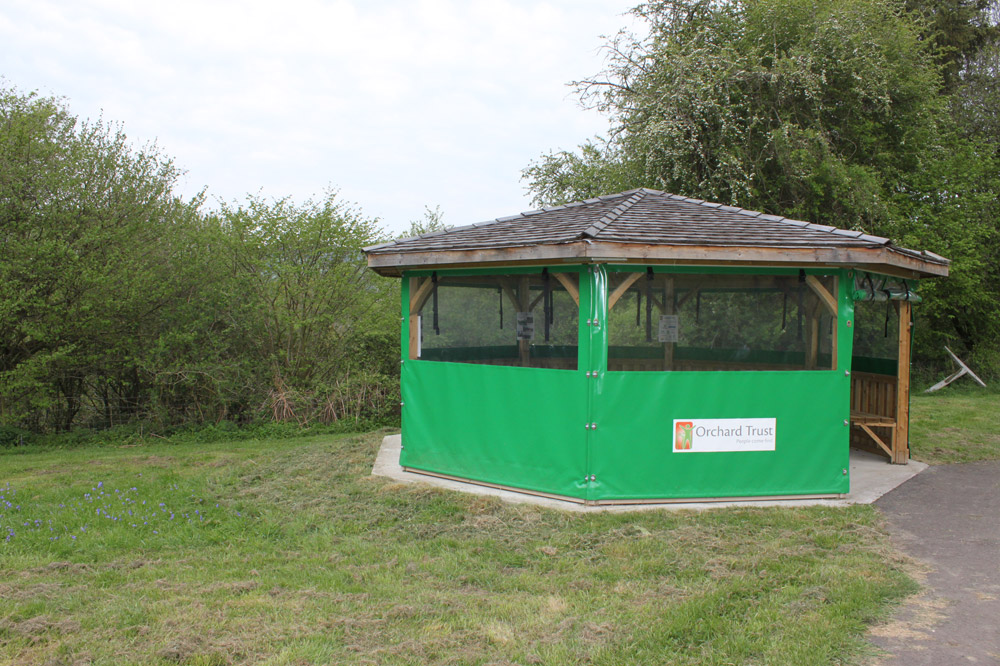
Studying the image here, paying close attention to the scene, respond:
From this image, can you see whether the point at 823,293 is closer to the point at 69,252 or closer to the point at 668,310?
the point at 668,310

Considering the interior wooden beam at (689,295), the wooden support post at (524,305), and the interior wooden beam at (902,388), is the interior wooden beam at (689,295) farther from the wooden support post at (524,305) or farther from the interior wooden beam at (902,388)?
the interior wooden beam at (902,388)

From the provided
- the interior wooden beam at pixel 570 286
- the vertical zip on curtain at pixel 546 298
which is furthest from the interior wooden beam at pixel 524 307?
the interior wooden beam at pixel 570 286

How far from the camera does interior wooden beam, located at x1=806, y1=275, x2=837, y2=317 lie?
706cm

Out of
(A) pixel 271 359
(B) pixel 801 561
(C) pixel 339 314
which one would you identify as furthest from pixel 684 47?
(B) pixel 801 561

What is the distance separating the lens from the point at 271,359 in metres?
12.6

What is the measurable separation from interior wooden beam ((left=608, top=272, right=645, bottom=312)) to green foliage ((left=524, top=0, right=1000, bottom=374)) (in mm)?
8800

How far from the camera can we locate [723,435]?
6871 millimetres

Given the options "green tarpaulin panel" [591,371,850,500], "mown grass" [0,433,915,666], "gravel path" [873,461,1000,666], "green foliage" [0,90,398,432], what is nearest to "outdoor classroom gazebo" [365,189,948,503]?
"green tarpaulin panel" [591,371,850,500]

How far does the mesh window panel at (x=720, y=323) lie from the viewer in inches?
292

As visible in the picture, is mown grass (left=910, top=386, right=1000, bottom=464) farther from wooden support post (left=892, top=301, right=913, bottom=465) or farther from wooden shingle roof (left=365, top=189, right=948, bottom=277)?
wooden shingle roof (left=365, top=189, right=948, bottom=277)

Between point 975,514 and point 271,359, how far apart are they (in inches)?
389

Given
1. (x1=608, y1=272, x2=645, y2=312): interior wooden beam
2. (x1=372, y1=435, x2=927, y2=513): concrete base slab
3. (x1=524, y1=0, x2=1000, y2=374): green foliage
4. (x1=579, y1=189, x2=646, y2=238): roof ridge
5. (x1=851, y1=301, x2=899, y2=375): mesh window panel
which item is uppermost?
(x1=524, y1=0, x2=1000, y2=374): green foliage

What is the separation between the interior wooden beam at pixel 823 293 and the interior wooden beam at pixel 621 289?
162 cm

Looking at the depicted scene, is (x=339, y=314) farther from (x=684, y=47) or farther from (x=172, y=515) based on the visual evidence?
(x=684, y=47)
